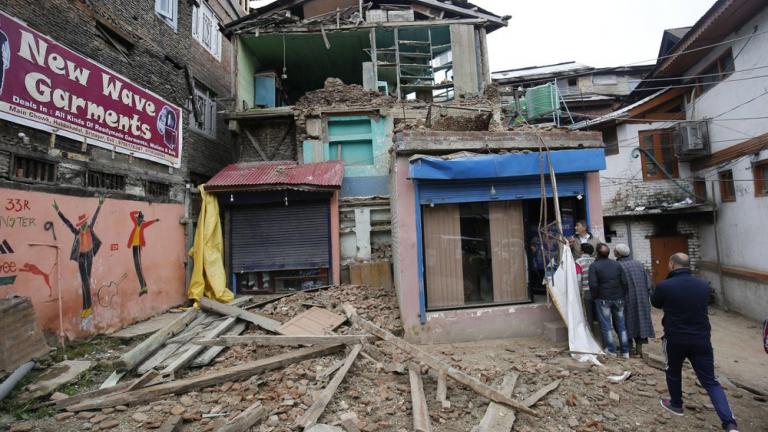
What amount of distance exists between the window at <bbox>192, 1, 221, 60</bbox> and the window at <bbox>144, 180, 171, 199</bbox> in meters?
6.52

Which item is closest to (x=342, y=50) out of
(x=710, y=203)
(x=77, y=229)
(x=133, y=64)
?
(x=133, y=64)

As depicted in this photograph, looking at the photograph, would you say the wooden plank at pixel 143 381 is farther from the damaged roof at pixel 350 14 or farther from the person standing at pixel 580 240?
the damaged roof at pixel 350 14

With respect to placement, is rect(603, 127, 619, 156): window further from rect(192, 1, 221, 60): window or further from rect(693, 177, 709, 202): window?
rect(192, 1, 221, 60): window

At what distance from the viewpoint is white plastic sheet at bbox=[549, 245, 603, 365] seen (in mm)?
5359

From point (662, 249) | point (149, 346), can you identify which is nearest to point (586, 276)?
point (149, 346)

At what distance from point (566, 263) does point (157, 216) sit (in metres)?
9.44

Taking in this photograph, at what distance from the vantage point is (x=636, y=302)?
5332 millimetres

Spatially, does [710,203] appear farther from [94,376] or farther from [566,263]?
[94,376]

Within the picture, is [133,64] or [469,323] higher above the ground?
[133,64]

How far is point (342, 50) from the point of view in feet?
46.4

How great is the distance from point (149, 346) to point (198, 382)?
1.73m

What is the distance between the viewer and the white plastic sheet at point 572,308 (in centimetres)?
536

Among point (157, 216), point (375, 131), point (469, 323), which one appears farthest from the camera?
point (375, 131)

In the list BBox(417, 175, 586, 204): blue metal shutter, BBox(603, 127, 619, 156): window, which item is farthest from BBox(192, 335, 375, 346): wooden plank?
BBox(603, 127, 619, 156): window
